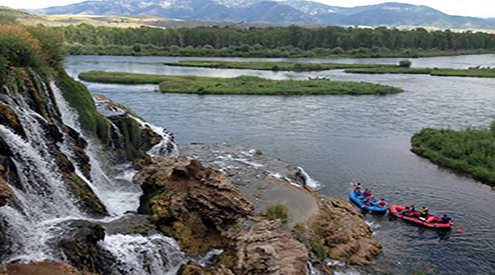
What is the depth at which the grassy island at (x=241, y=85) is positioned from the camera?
65438 mm

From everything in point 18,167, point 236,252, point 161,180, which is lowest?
point 236,252

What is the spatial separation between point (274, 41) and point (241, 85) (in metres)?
105

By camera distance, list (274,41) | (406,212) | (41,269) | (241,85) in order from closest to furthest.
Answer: (41,269)
(406,212)
(241,85)
(274,41)

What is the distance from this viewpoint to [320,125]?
150ft

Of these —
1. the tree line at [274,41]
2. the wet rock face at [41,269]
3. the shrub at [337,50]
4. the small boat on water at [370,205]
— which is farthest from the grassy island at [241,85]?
the shrub at [337,50]

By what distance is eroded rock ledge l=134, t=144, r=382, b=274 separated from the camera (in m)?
14.9

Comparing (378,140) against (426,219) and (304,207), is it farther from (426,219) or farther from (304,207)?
(304,207)

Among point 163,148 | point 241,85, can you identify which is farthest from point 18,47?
point 241,85

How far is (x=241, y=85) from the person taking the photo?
225 feet

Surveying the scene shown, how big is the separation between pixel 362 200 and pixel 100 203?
56.9 feet

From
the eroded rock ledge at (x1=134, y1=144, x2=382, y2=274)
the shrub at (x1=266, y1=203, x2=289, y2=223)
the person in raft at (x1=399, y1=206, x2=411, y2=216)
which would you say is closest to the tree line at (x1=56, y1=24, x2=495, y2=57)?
the person in raft at (x1=399, y1=206, x2=411, y2=216)

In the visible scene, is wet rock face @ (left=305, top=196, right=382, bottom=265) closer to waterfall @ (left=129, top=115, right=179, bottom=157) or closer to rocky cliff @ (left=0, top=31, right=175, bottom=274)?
rocky cliff @ (left=0, top=31, right=175, bottom=274)

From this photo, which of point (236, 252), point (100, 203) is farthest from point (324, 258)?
point (100, 203)

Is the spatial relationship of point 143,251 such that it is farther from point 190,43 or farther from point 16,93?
point 190,43
